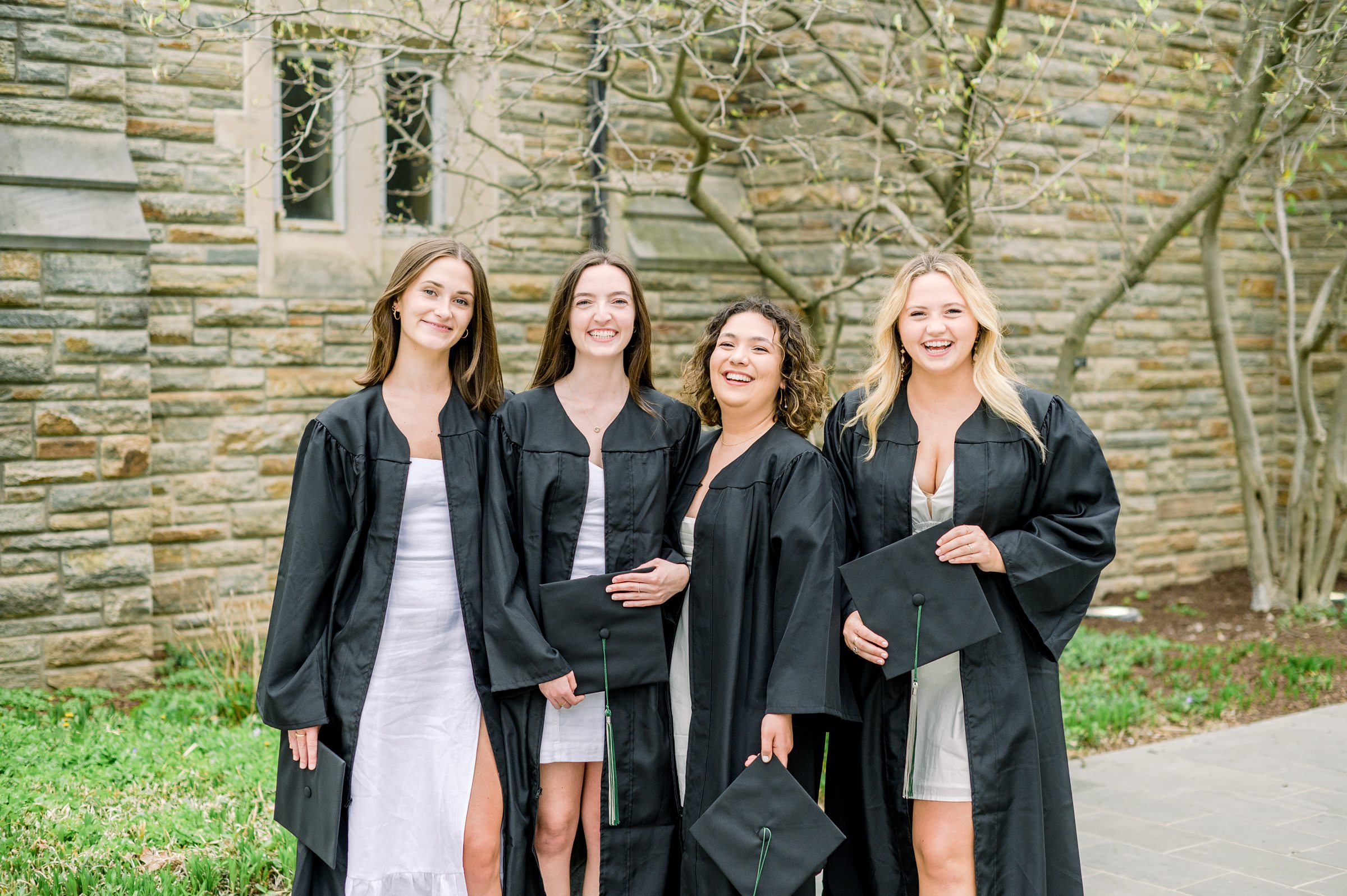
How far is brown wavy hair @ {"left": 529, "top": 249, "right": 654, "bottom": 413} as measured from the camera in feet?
11.3

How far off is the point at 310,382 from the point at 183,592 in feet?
4.44

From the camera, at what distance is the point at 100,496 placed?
6086mm

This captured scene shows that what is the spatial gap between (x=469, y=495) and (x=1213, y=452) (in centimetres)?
819

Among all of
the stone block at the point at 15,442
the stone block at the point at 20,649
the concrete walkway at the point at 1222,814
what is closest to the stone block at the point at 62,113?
the stone block at the point at 15,442

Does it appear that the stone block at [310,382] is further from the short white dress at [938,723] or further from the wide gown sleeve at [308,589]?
the short white dress at [938,723]

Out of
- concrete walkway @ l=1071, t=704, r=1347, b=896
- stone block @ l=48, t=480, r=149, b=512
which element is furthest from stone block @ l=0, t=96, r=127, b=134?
concrete walkway @ l=1071, t=704, r=1347, b=896

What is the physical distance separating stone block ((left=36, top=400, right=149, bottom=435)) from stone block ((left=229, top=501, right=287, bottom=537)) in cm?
80

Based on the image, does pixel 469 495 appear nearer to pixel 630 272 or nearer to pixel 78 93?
pixel 630 272

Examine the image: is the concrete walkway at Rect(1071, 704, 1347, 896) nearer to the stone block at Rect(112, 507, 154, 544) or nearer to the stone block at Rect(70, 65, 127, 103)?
the stone block at Rect(112, 507, 154, 544)

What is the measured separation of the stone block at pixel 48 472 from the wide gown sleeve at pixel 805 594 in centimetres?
425

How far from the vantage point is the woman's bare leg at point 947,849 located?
3.17 m

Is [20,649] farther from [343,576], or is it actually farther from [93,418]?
[343,576]

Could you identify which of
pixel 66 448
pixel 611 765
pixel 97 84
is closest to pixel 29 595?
pixel 66 448

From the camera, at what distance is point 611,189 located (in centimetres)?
622
